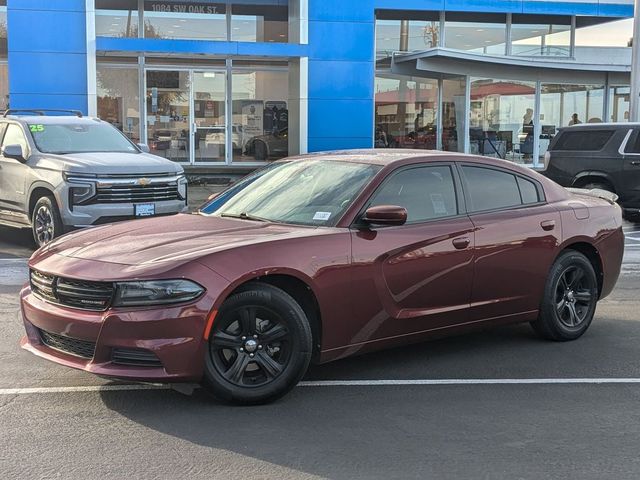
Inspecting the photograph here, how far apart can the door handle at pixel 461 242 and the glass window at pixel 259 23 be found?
56.6 ft

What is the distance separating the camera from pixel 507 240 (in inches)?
A: 228

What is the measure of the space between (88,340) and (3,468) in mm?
849

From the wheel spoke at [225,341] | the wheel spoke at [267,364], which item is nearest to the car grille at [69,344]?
the wheel spoke at [225,341]

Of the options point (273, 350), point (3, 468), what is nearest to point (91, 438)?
point (3, 468)

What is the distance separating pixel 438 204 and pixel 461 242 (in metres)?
0.34

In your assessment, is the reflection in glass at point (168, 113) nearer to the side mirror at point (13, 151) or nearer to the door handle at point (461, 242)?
the side mirror at point (13, 151)

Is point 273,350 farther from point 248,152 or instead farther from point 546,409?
point 248,152

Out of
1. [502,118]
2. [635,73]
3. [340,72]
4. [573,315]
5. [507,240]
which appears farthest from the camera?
[502,118]

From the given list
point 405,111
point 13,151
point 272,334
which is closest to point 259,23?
point 405,111

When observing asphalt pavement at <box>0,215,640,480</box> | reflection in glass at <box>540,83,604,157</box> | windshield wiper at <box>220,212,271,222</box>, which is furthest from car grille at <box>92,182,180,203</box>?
reflection in glass at <box>540,83,604,157</box>

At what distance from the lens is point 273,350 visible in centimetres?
471

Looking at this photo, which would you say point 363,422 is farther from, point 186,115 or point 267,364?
point 186,115

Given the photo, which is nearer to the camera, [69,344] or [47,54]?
[69,344]

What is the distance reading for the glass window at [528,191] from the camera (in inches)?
244
